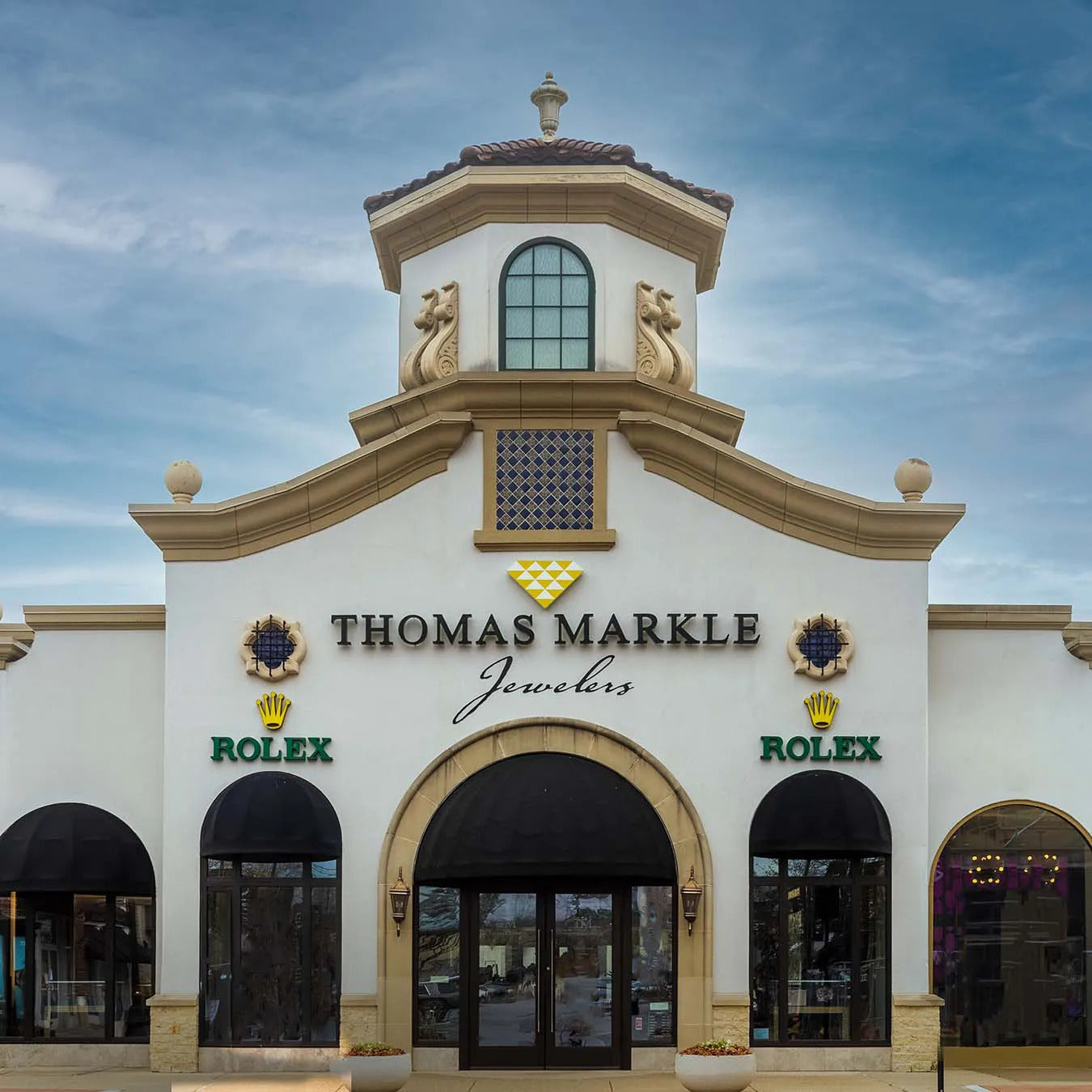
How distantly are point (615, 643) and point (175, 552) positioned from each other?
7.18 meters

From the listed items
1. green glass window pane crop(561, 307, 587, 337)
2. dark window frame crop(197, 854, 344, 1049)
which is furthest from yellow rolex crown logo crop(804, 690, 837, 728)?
dark window frame crop(197, 854, 344, 1049)

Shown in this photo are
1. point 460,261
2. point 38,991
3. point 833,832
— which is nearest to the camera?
point 833,832

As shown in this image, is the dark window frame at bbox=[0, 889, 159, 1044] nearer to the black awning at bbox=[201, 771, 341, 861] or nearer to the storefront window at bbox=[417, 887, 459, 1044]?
the black awning at bbox=[201, 771, 341, 861]

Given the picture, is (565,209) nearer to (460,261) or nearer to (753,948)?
Result: (460,261)

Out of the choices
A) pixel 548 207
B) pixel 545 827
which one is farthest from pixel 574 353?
pixel 545 827

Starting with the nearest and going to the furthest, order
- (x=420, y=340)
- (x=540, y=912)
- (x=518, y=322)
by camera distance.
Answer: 1. (x=540, y=912)
2. (x=518, y=322)
3. (x=420, y=340)

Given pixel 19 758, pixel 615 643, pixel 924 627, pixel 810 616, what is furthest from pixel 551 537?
pixel 19 758

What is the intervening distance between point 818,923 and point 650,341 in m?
9.99

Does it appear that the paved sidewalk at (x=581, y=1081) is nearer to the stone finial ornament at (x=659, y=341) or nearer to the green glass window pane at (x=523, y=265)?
the stone finial ornament at (x=659, y=341)

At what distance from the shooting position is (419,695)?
2456 centimetres

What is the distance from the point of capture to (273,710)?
24531mm

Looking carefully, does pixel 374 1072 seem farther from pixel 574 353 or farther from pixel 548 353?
pixel 574 353

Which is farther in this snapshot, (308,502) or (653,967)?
(308,502)

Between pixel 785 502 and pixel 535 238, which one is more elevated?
pixel 535 238
